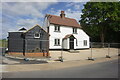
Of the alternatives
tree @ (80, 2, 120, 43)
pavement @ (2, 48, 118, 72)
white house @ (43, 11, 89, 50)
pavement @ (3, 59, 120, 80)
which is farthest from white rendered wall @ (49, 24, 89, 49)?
pavement @ (3, 59, 120, 80)

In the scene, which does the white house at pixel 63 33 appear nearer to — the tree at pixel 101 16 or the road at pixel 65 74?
the tree at pixel 101 16

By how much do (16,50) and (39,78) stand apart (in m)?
11.7

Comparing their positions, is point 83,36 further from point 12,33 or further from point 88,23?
point 12,33

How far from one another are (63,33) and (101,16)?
13663mm

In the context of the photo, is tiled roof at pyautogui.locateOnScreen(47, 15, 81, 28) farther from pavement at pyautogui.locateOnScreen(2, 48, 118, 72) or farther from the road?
the road

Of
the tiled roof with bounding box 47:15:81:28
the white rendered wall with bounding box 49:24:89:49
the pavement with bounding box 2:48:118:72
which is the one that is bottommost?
the pavement with bounding box 2:48:118:72

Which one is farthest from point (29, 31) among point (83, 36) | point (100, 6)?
point (100, 6)

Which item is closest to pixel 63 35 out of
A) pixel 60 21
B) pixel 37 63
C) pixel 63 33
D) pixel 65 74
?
pixel 63 33

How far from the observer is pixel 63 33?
86.2 ft

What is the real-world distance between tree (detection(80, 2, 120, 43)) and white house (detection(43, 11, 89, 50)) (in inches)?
286

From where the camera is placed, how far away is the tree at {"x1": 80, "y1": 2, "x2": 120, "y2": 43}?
31438mm

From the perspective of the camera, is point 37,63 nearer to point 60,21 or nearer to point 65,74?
point 65,74

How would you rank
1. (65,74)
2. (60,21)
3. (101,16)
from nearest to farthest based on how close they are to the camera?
(65,74)
(60,21)
(101,16)

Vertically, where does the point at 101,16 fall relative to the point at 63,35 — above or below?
above
